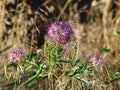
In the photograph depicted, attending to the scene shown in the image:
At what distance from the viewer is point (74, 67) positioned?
2.09 metres

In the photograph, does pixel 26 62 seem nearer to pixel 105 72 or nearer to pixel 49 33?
pixel 49 33

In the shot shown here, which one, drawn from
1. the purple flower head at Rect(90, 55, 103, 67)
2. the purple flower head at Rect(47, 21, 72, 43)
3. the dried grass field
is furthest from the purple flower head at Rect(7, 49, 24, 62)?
the purple flower head at Rect(90, 55, 103, 67)

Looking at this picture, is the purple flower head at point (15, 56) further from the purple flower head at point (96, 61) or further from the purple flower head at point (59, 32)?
the purple flower head at point (96, 61)

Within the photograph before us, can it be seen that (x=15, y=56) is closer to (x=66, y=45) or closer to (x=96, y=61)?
(x=66, y=45)

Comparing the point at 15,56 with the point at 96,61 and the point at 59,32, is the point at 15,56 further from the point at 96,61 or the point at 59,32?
the point at 96,61

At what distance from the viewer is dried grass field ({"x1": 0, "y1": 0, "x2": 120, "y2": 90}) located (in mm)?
2104

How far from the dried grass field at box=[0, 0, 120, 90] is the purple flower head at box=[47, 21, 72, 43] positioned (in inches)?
1.8

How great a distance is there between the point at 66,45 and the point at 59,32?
71 mm

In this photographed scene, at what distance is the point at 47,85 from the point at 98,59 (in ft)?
1.20

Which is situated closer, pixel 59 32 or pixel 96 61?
pixel 59 32

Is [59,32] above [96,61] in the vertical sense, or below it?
above

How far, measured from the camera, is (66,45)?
2.04 meters

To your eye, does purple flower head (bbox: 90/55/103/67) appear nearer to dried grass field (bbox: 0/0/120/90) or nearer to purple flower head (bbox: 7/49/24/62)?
dried grass field (bbox: 0/0/120/90)

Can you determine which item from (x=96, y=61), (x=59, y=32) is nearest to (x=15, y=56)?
(x=59, y=32)
